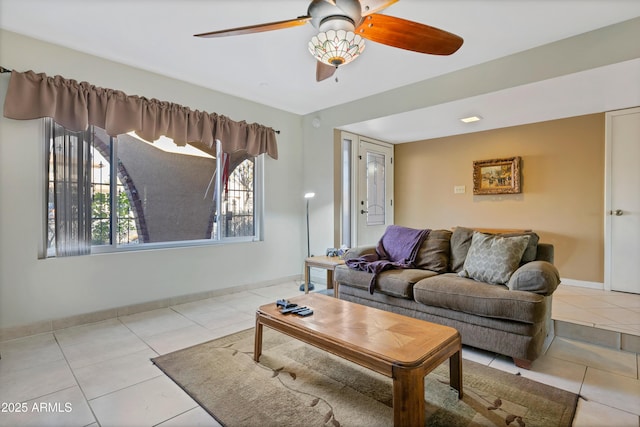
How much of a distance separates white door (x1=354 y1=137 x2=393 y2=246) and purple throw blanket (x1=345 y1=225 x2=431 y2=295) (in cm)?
128

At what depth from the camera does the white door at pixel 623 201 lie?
3600 mm

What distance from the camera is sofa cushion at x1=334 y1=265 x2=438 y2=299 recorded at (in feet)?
9.00

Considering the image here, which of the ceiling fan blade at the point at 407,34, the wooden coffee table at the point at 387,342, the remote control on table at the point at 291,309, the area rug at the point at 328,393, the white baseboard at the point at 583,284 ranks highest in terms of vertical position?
the ceiling fan blade at the point at 407,34

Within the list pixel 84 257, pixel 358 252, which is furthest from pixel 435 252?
pixel 84 257

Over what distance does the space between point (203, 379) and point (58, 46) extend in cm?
310

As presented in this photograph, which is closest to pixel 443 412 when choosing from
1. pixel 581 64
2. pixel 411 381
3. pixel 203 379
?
pixel 411 381

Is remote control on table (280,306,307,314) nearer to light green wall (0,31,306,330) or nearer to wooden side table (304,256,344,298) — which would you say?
wooden side table (304,256,344,298)

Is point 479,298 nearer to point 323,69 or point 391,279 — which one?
point 391,279

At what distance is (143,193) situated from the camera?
340 centimetres

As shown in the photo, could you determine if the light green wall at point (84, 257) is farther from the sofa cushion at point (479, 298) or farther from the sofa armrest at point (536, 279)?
the sofa armrest at point (536, 279)

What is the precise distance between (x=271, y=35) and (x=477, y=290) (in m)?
2.60

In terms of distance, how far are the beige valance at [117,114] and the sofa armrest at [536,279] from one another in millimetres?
3222

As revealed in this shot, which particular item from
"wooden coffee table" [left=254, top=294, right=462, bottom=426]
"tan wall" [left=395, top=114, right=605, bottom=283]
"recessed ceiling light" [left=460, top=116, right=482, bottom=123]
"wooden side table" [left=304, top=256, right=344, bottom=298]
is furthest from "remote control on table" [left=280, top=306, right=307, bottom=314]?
"tan wall" [left=395, top=114, right=605, bottom=283]

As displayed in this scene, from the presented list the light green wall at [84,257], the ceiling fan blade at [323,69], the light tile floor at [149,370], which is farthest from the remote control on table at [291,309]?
the light green wall at [84,257]
